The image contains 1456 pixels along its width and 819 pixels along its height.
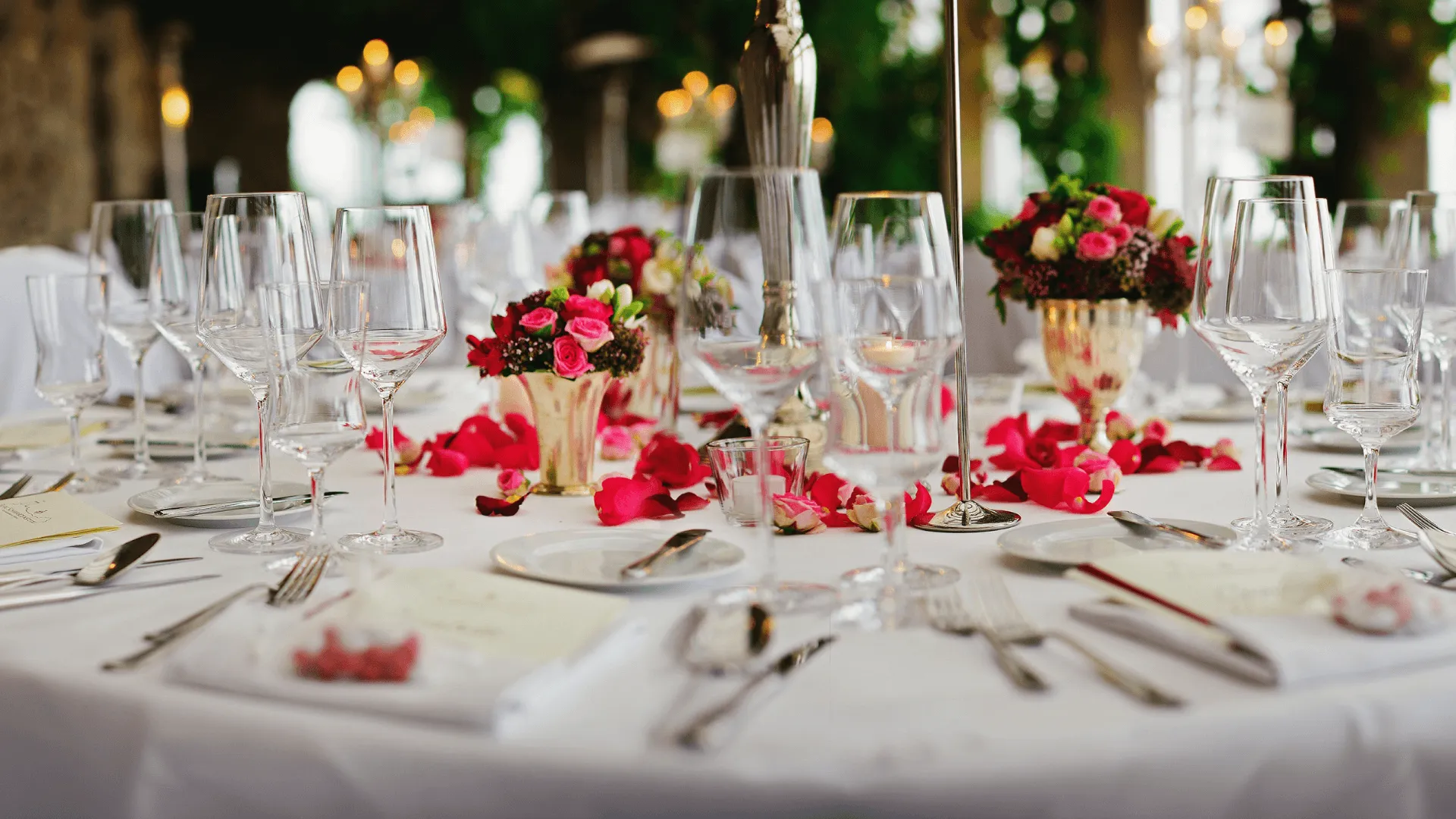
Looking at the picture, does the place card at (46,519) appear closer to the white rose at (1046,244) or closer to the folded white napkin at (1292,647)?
the folded white napkin at (1292,647)

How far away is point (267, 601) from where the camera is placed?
105 cm

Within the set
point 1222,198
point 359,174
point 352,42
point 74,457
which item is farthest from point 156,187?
point 1222,198

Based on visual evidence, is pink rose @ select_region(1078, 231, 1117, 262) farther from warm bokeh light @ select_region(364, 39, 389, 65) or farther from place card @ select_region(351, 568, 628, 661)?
warm bokeh light @ select_region(364, 39, 389, 65)

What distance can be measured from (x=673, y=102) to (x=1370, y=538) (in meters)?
10.1

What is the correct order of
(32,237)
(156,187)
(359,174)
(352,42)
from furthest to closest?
1. (359,174)
2. (352,42)
3. (156,187)
4. (32,237)

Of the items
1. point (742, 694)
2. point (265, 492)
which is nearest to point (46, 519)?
point (265, 492)

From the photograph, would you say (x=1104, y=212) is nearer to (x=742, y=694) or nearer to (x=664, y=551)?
(x=664, y=551)

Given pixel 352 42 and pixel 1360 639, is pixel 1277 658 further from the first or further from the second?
pixel 352 42

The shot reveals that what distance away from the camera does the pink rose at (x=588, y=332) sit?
1.52 m

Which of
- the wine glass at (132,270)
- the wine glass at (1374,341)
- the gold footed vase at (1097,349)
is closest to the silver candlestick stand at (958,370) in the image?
the wine glass at (1374,341)

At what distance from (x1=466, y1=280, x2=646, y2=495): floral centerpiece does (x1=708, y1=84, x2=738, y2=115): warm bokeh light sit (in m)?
6.66

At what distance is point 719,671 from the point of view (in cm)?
88

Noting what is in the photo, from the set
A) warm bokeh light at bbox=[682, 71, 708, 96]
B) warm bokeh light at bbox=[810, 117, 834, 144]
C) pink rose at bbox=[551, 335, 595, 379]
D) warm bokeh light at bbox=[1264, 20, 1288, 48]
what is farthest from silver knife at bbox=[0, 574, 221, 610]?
warm bokeh light at bbox=[682, 71, 708, 96]

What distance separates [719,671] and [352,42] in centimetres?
1287
